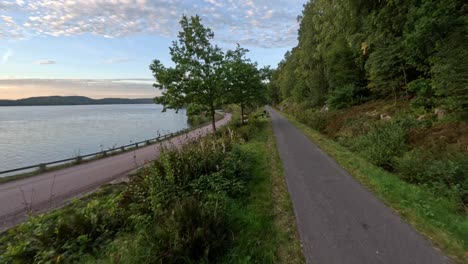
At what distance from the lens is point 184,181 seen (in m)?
5.44

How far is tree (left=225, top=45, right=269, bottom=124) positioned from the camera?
16722 mm

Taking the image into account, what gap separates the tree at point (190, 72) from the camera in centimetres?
1444

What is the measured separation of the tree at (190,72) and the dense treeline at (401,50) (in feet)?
27.7

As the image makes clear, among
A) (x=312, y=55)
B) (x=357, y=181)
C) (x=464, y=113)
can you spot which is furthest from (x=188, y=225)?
(x=312, y=55)

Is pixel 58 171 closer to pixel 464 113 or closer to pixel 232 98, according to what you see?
pixel 232 98

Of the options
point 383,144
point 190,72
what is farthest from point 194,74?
point 383,144

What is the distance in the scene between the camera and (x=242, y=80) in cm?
1972

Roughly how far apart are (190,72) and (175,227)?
41.1 ft

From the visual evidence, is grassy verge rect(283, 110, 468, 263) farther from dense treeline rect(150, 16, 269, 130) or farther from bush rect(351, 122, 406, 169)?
dense treeline rect(150, 16, 269, 130)

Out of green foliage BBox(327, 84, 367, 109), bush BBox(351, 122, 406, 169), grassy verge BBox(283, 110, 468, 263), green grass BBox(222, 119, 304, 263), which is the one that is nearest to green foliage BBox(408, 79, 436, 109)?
bush BBox(351, 122, 406, 169)

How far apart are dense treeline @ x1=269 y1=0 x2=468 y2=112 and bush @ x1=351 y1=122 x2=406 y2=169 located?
73.4 inches

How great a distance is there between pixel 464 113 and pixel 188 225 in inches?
374

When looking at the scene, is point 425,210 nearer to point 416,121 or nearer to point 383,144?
point 383,144

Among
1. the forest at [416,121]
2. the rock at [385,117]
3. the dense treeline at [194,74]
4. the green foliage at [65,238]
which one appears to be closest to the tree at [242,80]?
the dense treeline at [194,74]
